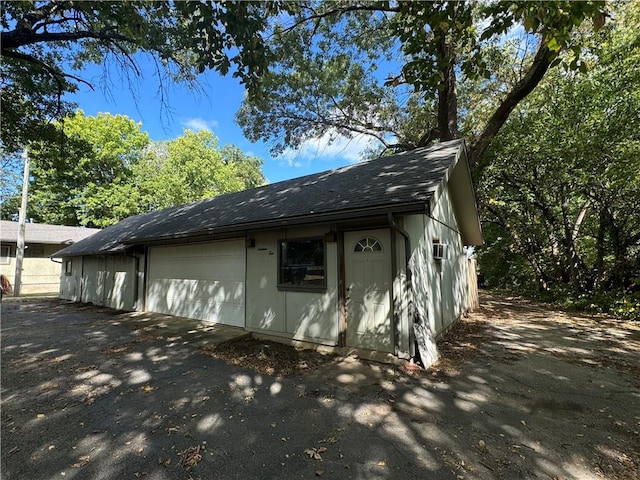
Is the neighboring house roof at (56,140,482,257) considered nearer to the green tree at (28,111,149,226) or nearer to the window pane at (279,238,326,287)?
the window pane at (279,238,326,287)

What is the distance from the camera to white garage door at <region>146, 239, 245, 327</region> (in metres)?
7.27

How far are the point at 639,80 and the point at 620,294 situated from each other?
6.14 m

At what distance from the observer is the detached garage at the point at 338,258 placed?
489 cm

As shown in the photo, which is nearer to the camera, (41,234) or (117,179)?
(41,234)

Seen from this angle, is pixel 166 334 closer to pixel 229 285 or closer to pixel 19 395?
pixel 229 285

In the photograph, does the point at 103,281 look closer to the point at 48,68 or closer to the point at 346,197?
the point at 48,68

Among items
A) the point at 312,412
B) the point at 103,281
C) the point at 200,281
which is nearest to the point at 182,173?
the point at 103,281

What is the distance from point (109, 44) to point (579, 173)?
13037mm

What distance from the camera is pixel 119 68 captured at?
6012 mm

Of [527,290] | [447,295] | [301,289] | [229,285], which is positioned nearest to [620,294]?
[527,290]

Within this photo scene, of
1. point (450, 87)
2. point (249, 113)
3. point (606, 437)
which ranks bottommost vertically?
point (606, 437)

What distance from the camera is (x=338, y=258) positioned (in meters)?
5.46

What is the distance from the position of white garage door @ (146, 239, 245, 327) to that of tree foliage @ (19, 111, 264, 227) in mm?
16790

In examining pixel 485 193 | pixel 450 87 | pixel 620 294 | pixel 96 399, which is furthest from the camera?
pixel 485 193
